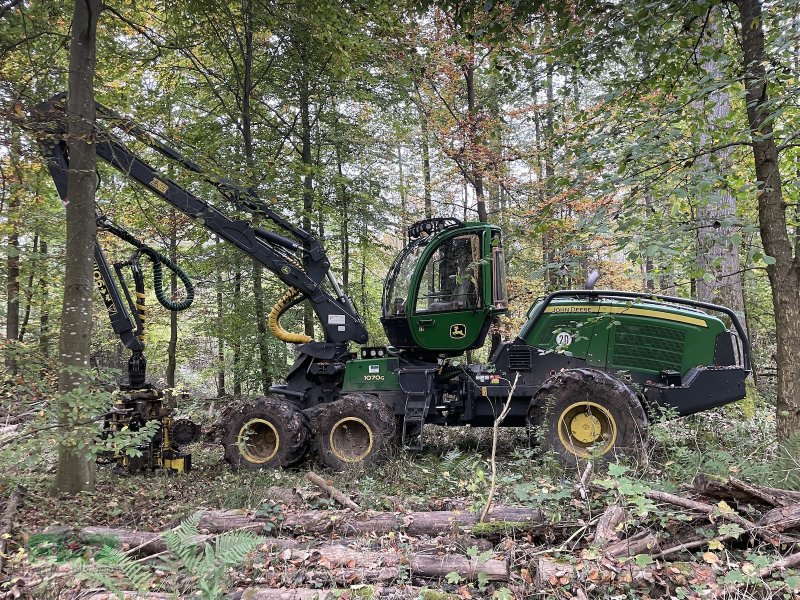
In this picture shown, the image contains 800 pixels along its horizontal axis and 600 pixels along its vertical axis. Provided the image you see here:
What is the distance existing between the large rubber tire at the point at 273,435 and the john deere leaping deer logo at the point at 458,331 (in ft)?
7.27

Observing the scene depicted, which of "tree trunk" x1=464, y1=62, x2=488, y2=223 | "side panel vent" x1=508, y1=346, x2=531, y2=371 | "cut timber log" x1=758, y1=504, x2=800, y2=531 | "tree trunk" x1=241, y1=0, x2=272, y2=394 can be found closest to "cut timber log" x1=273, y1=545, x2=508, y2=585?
"cut timber log" x1=758, y1=504, x2=800, y2=531

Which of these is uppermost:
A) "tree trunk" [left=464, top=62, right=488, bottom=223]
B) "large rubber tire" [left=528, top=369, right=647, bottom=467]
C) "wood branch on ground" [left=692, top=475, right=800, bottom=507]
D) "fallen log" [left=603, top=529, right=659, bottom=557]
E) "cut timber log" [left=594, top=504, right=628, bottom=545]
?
"tree trunk" [left=464, top=62, right=488, bottom=223]

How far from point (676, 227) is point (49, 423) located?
524 centimetres

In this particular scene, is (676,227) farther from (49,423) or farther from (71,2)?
(71,2)

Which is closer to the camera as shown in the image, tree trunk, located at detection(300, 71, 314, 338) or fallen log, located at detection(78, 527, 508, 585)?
fallen log, located at detection(78, 527, 508, 585)

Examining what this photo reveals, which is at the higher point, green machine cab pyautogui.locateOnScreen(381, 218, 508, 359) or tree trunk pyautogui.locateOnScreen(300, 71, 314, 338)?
tree trunk pyautogui.locateOnScreen(300, 71, 314, 338)

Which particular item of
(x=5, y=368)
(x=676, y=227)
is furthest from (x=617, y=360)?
(x=5, y=368)

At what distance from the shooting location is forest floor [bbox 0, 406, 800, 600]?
112 inches

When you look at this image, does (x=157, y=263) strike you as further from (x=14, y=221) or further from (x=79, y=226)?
(x=79, y=226)

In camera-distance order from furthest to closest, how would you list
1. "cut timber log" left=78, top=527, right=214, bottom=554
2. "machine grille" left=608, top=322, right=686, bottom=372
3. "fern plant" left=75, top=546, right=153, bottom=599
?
"machine grille" left=608, top=322, right=686, bottom=372, "cut timber log" left=78, top=527, right=214, bottom=554, "fern plant" left=75, top=546, right=153, bottom=599

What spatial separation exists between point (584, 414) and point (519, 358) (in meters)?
1.01

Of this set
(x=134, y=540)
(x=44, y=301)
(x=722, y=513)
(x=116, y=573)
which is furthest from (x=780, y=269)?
(x=44, y=301)

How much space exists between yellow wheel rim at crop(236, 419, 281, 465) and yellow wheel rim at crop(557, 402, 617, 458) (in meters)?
3.44

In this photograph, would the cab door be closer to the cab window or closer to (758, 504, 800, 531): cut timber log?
the cab window
